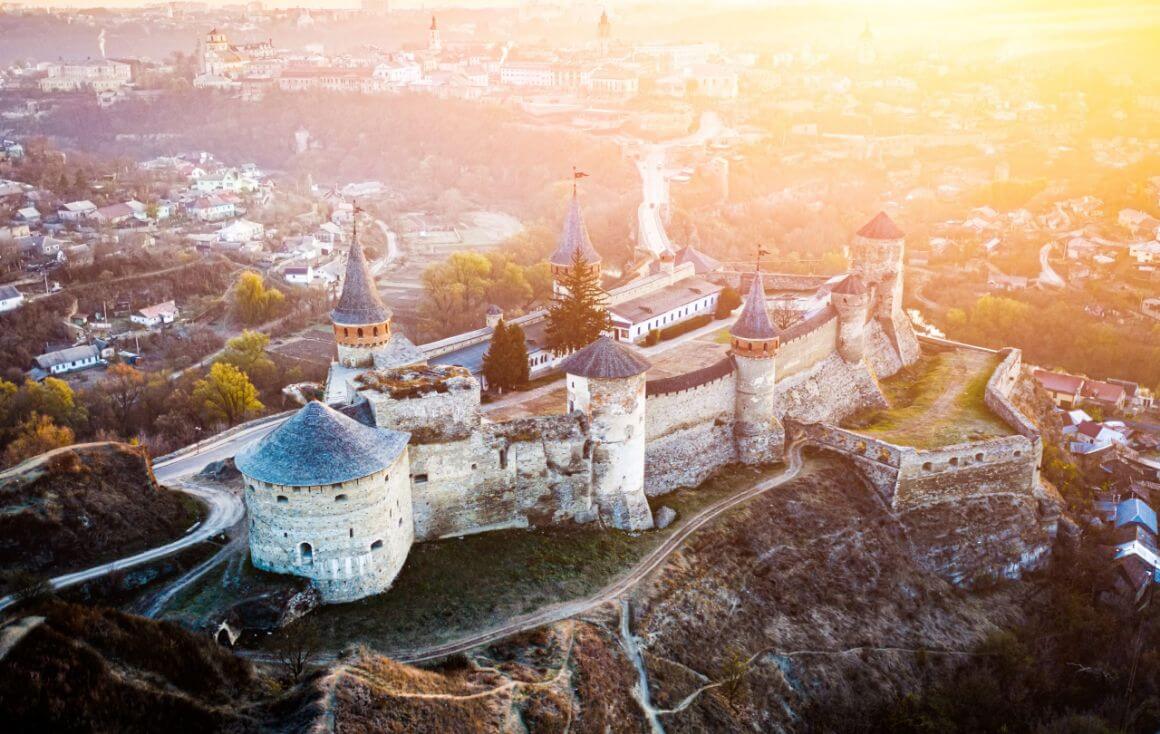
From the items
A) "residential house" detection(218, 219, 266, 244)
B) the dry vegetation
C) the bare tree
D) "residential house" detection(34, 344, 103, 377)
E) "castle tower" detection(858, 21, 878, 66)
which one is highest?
"castle tower" detection(858, 21, 878, 66)

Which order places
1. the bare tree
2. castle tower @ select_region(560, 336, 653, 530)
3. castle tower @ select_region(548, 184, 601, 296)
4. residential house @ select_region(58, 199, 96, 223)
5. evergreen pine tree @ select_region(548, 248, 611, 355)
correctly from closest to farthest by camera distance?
the bare tree → castle tower @ select_region(560, 336, 653, 530) → evergreen pine tree @ select_region(548, 248, 611, 355) → castle tower @ select_region(548, 184, 601, 296) → residential house @ select_region(58, 199, 96, 223)

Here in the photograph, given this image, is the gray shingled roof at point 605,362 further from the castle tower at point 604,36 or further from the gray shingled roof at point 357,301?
the castle tower at point 604,36

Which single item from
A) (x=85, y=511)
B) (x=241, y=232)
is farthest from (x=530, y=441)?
(x=241, y=232)

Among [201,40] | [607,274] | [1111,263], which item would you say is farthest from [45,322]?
[201,40]

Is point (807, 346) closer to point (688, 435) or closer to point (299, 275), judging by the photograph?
point (688, 435)

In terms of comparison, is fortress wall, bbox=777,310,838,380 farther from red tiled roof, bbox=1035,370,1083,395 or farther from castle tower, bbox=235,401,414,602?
red tiled roof, bbox=1035,370,1083,395

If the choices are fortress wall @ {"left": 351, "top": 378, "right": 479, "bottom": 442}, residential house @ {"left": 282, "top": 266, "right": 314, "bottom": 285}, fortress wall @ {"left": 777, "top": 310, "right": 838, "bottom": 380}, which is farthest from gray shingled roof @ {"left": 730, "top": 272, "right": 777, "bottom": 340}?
residential house @ {"left": 282, "top": 266, "right": 314, "bottom": 285}
